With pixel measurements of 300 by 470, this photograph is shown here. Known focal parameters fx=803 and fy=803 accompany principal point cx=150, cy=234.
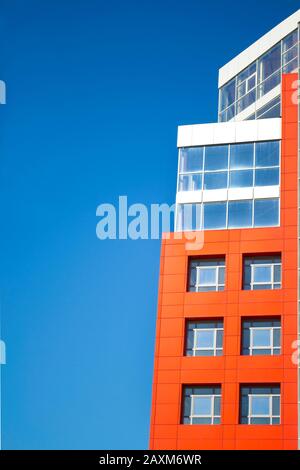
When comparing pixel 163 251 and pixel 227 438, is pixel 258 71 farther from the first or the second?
pixel 227 438

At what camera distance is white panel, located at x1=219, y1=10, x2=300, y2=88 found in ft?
163

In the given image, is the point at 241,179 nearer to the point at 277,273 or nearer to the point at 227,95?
the point at 277,273

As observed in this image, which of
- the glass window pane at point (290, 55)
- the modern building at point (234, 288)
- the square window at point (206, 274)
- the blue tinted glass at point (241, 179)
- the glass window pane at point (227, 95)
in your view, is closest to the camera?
the modern building at point (234, 288)

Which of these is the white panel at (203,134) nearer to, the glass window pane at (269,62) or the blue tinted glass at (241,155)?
the blue tinted glass at (241,155)

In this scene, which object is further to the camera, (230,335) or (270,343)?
(230,335)

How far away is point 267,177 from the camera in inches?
1784

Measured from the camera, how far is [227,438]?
3988 cm

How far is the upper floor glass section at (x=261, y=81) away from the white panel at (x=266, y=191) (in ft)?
18.3

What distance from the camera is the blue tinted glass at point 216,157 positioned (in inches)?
1839

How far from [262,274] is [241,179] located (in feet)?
19.2

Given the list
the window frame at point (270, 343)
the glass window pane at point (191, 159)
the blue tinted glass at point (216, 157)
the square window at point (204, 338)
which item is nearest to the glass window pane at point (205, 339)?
the square window at point (204, 338)

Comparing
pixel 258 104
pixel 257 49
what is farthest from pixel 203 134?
pixel 257 49

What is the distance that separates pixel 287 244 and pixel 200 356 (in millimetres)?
7585
